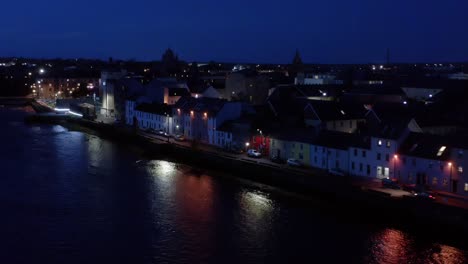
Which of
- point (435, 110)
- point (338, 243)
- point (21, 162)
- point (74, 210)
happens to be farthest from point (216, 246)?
point (435, 110)

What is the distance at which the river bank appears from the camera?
840 centimetres

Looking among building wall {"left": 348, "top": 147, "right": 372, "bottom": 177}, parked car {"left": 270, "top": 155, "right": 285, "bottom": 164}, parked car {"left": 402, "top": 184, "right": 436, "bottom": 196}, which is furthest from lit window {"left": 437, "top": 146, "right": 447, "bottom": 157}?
parked car {"left": 270, "top": 155, "right": 285, "bottom": 164}

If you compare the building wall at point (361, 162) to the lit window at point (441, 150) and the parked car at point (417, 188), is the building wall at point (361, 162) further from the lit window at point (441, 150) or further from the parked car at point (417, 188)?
the lit window at point (441, 150)

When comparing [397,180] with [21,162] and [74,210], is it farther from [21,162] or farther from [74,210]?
[21,162]

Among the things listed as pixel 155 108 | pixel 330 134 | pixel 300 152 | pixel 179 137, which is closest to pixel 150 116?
pixel 155 108

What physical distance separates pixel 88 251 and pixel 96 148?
28.2 feet

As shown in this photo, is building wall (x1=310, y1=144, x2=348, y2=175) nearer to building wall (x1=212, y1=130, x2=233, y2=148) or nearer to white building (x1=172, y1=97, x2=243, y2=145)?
building wall (x1=212, y1=130, x2=233, y2=148)

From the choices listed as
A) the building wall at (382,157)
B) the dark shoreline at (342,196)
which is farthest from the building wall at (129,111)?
the building wall at (382,157)

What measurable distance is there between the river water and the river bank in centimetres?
25

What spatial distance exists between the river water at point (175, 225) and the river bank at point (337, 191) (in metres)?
0.25

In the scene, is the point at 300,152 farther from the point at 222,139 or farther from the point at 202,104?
the point at 202,104

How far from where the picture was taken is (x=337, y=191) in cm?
1001

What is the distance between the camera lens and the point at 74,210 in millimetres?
9648

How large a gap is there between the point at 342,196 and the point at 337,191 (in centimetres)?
17
